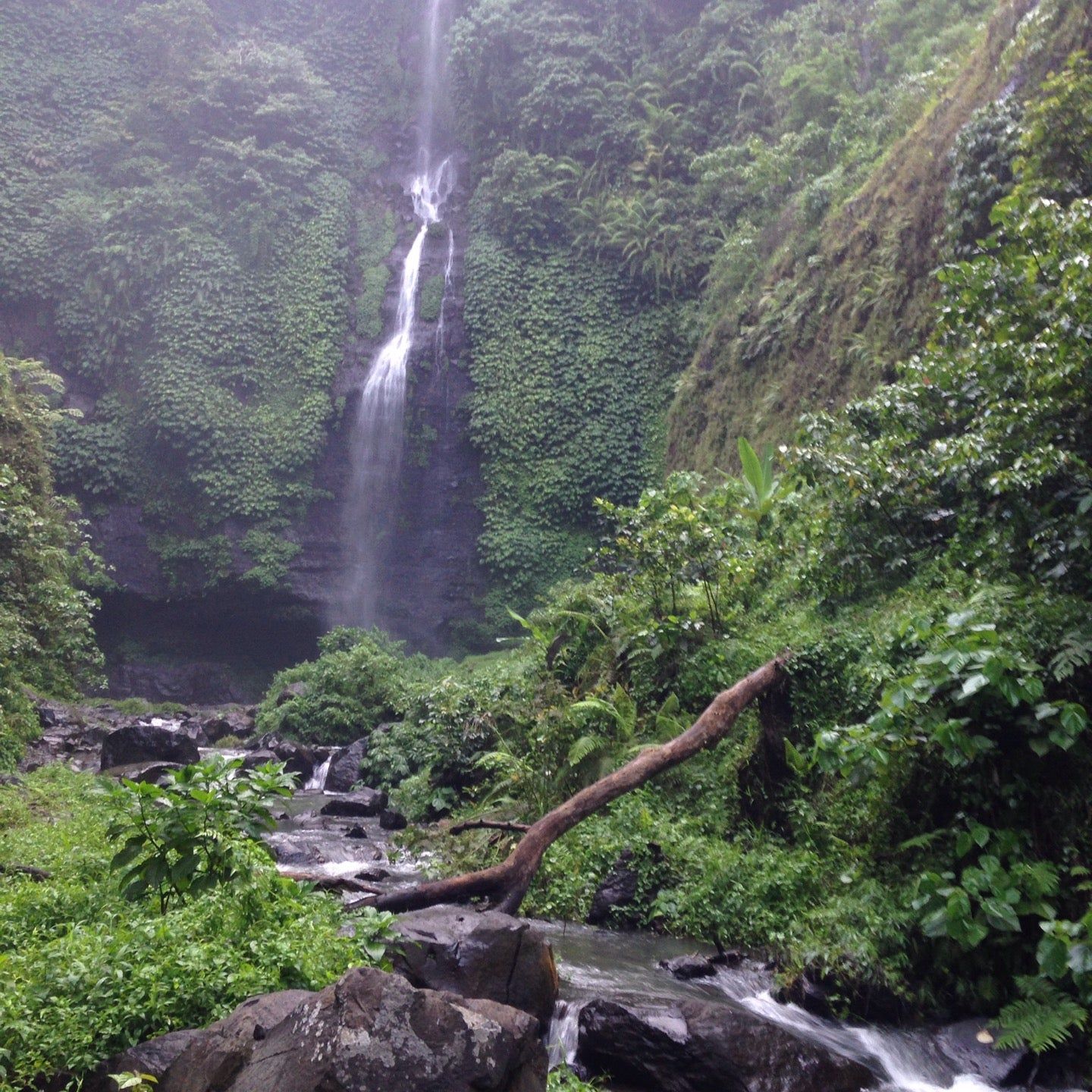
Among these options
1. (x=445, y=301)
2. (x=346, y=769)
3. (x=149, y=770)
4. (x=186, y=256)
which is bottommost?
(x=346, y=769)

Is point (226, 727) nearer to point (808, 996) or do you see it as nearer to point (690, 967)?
point (690, 967)

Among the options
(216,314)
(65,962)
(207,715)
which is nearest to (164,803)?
(65,962)

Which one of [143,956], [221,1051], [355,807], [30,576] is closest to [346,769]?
[355,807]

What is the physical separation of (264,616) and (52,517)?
9.93 meters

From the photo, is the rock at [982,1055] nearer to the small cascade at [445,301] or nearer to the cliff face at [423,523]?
the cliff face at [423,523]

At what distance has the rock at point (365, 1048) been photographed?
2707mm

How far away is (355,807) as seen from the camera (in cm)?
1064

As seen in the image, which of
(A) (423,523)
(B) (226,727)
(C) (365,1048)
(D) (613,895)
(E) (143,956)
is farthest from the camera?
(A) (423,523)

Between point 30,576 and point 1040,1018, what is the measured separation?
1327 centimetres

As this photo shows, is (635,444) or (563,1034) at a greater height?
(635,444)

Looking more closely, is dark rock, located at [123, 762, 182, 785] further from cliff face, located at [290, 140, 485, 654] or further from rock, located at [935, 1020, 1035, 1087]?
cliff face, located at [290, 140, 485, 654]

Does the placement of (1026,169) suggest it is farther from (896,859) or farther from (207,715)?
(207,715)

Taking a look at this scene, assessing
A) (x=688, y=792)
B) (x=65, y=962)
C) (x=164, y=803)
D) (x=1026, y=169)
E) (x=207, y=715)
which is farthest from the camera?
(x=207, y=715)

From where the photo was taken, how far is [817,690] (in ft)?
22.0
